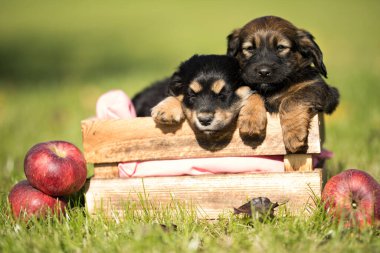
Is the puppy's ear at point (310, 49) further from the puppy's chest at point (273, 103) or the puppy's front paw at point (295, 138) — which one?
the puppy's front paw at point (295, 138)

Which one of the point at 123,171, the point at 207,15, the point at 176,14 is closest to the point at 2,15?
the point at 176,14

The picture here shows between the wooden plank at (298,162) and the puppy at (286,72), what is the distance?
0.08 metres

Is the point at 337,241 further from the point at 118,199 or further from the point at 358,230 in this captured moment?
the point at 118,199

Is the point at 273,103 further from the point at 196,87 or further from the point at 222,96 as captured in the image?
the point at 196,87

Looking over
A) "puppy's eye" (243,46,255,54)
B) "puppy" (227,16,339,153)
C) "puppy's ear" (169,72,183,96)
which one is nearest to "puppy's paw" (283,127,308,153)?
"puppy" (227,16,339,153)

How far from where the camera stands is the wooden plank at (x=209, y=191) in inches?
145

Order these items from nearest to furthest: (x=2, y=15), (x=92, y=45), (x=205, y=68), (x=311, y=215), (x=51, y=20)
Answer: (x=311, y=215) → (x=205, y=68) → (x=92, y=45) → (x=51, y=20) → (x=2, y=15)

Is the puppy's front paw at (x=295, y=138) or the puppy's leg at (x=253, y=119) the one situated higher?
the puppy's leg at (x=253, y=119)

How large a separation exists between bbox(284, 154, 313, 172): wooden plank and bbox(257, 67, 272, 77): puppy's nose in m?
0.65

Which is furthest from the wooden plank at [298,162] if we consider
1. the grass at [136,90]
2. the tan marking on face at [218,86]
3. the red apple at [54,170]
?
the red apple at [54,170]

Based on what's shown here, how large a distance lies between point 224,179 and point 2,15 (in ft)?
93.3

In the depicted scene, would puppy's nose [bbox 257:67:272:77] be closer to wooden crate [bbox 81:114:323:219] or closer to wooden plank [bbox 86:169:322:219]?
wooden crate [bbox 81:114:323:219]

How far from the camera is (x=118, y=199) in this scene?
4.01 metres

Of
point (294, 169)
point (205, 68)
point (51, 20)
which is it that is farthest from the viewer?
point (51, 20)
